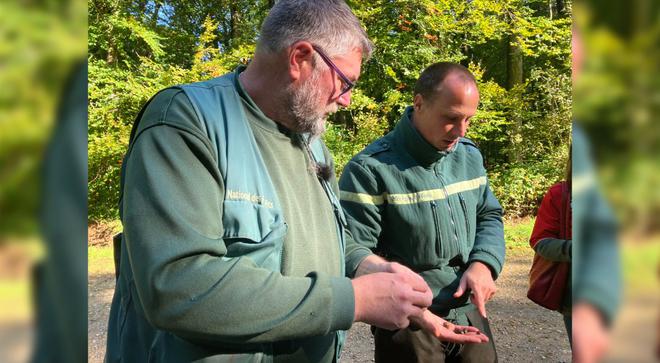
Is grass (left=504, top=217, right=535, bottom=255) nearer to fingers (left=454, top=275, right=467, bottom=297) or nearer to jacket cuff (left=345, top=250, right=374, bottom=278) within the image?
fingers (left=454, top=275, right=467, bottom=297)

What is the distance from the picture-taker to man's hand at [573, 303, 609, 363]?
0.46 m

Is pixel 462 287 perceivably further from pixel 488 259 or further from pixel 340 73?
pixel 340 73

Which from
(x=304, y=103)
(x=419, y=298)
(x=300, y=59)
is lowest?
(x=419, y=298)

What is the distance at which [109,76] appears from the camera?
9836 millimetres

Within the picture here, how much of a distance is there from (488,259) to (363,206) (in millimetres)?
630

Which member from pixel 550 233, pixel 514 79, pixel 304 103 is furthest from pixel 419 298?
pixel 514 79

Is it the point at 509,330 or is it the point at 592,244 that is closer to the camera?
the point at 592,244

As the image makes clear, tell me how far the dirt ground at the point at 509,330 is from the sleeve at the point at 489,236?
10.3 ft

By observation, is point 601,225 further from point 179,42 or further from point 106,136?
point 179,42

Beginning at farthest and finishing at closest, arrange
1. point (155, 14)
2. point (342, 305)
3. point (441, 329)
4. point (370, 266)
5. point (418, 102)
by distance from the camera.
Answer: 1. point (155, 14)
2. point (418, 102)
3. point (441, 329)
4. point (370, 266)
5. point (342, 305)

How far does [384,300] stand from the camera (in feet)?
4.40

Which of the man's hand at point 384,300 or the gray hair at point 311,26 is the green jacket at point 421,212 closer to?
the gray hair at point 311,26

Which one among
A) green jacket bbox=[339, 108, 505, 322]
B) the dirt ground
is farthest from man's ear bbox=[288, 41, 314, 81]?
the dirt ground

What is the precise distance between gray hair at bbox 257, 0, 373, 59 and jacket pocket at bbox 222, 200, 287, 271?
0.56 meters
